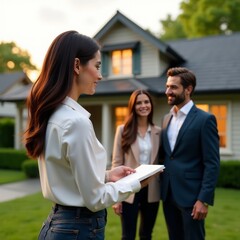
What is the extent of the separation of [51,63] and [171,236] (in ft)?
8.41

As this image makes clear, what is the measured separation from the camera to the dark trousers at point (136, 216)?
384cm

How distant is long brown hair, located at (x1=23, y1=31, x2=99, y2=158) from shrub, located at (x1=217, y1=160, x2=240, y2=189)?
9.27 meters

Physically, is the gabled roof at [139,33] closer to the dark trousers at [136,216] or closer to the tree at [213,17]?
the dark trousers at [136,216]

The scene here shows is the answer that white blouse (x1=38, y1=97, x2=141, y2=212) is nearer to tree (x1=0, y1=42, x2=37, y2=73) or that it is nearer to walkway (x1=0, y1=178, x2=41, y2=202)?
walkway (x1=0, y1=178, x2=41, y2=202)

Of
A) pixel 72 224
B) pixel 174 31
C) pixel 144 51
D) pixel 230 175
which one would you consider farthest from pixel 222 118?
pixel 174 31

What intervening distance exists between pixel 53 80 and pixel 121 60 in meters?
12.6

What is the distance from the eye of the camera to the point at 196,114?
335cm

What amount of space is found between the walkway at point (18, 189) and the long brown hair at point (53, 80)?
290 inches

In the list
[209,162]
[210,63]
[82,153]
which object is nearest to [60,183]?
[82,153]

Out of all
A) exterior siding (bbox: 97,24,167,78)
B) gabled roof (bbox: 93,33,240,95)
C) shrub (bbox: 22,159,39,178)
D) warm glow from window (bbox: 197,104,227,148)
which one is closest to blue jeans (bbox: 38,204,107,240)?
gabled roof (bbox: 93,33,240,95)

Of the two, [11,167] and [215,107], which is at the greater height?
[215,107]

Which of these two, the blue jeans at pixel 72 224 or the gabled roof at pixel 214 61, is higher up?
the gabled roof at pixel 214 61

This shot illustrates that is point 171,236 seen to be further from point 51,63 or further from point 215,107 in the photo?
point 215,107

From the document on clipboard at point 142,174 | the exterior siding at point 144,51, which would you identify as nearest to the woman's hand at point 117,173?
the document on clipboard at point 142,174
